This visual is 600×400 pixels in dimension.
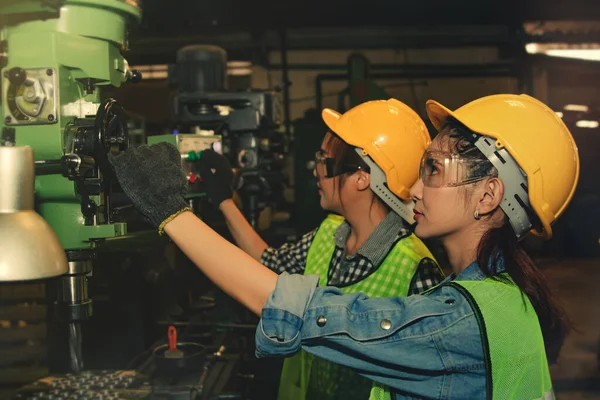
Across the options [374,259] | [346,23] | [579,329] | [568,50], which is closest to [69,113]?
[374,259]

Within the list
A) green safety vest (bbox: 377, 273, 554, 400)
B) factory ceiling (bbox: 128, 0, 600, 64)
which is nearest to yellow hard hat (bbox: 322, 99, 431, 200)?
green safety vest (bbox: 377, 273, 554, 400)

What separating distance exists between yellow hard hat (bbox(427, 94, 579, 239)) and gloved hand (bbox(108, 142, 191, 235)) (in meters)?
0.59

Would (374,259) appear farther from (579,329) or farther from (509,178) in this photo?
(579,329)

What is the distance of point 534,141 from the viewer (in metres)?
1.18

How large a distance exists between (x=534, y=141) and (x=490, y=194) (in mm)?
140

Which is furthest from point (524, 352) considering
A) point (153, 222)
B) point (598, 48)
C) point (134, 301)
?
point (598, 48)

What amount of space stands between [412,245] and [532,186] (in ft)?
2.00

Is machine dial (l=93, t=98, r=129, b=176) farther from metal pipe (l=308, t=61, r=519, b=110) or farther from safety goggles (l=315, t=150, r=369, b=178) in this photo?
metal pipe (l=308, t=61, r=519, b=110)

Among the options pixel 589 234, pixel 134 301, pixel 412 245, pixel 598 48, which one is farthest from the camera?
pixel 589 234

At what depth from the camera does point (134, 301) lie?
275cm

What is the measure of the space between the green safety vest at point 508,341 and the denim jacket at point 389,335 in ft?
0.05

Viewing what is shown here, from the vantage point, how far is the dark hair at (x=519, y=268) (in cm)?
111

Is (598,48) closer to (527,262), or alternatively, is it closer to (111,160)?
(527,262)

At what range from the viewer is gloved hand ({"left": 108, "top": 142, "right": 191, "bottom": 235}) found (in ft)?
3.34
